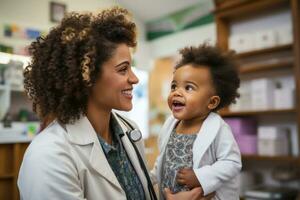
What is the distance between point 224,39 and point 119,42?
2131 millimetres

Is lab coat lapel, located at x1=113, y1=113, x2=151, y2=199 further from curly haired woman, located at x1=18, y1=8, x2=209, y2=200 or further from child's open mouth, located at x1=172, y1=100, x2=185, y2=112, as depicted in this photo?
child's open mouth, located at x1=172, y1=100, x2=185, y2=112

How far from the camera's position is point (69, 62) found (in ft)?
2.99

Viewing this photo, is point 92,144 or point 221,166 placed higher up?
point 92,144

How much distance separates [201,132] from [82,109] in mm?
474

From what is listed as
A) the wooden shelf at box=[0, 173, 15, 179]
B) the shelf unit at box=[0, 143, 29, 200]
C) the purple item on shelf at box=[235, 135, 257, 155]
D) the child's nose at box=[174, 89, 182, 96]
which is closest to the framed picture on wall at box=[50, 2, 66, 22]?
the shelf unit at box=[0, 143, 29, 200]

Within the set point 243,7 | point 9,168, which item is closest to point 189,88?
point 9,168

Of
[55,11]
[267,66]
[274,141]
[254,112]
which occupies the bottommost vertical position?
[274,141]

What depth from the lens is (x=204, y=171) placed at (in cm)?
106

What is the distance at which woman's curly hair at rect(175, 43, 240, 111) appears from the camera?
1255 millimetres

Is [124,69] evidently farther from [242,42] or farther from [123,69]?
[242,42]

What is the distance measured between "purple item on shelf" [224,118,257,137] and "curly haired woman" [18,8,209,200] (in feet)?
5.76

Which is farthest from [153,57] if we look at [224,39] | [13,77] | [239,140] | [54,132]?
[54,132]

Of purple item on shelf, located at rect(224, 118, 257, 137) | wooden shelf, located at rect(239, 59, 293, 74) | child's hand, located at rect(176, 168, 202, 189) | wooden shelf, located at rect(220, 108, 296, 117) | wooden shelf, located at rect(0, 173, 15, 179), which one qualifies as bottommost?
wooden shelf, located at rect(0, 173, 15, 179)

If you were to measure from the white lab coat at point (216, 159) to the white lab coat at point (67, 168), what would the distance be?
0.33 metres
